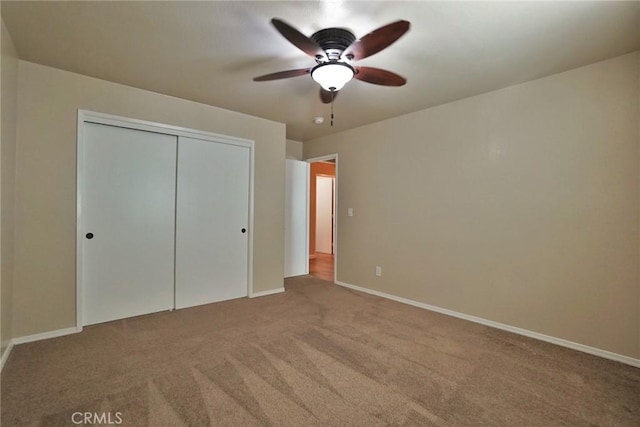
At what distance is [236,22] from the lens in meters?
1.99

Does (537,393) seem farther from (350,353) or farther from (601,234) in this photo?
(601,234)

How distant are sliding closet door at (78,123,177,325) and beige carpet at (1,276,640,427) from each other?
261 mm

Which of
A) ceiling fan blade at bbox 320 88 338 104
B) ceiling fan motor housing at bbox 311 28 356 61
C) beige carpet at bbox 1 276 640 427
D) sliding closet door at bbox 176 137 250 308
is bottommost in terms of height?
beige carpet at bbox 1 276 640 427


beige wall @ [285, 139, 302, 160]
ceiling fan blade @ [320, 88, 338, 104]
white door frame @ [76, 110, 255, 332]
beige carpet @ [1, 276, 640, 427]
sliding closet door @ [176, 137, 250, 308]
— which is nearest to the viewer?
beige carpet @ [1, 276, 640, 427]

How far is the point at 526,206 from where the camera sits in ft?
9.29

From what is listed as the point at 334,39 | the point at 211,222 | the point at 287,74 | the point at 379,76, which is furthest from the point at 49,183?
the point at 379,76

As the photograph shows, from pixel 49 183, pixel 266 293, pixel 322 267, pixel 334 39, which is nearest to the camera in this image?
pixel 334 39

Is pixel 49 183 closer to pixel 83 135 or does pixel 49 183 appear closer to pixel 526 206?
pixel 83 135

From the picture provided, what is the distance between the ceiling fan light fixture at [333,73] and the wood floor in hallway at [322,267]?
11.4 feet

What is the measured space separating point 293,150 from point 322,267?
7.59 ft

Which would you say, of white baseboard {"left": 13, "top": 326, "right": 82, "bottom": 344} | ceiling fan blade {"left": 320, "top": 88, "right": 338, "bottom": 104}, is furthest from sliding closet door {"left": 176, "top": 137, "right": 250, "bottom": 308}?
ceiling fan blade {"left": 320, "top": 88, "right": 338, "bottom": 104}

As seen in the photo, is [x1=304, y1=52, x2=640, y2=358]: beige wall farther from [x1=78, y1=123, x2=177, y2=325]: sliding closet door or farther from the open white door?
[x1=78, y1=123, x2=177, y2=325]: sliding closet door

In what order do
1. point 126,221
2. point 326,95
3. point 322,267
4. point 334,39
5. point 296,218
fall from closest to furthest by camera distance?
1. point 334,39
2. point 326,95
3. point 126,221
4. point 296,218
5. point 322,267

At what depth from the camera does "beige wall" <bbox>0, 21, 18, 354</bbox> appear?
7.02 feet
